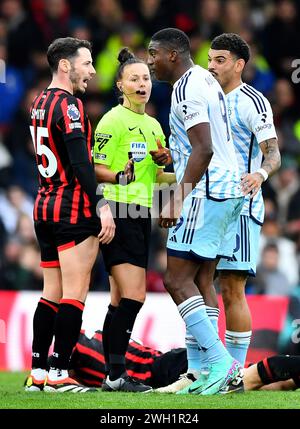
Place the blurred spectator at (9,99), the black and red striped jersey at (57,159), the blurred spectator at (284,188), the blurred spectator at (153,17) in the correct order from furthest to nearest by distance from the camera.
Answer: the blurred spectator at (153,17) → the blurred spectator at (9,99) → the blurred spectator at (284,188) → the black and red striped jersey at (57,159)

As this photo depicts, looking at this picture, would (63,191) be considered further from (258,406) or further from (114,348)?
(258,406)

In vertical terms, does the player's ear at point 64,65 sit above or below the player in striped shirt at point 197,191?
above

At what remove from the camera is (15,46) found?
14.3 metres

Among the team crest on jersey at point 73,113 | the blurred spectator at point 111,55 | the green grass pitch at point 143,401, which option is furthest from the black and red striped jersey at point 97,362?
the blurred spectator at point 111,55

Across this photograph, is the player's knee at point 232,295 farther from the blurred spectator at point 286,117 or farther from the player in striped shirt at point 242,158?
the blurred spectator at point 286,117

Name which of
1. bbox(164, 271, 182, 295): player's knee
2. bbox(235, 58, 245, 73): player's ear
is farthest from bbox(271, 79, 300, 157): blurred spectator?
bbox(164, 271, 182, 295): player's knee

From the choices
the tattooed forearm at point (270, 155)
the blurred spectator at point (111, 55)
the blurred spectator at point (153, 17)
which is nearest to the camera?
the tattooed forearm at point (270, 155)

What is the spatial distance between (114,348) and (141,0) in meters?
8.81

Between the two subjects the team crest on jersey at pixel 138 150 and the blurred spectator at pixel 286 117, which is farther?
the blurred spectator at pixel 286 117

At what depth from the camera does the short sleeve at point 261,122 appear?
710 centimetres

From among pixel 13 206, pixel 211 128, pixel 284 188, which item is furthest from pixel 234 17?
pixel 211 128

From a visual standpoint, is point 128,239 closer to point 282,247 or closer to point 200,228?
point 200,228

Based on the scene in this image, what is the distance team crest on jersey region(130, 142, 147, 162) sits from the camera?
7.11 m
